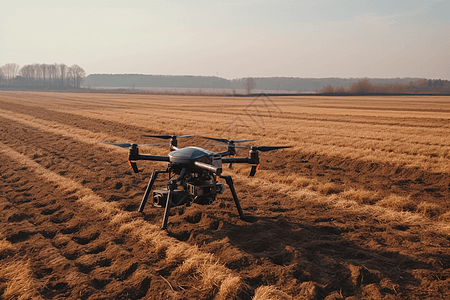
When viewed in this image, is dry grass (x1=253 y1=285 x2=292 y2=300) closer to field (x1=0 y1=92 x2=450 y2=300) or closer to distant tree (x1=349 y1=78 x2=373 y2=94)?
field (x1=0 y1=92 x2=450 y2=300)

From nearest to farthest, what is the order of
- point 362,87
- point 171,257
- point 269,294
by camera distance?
point 269,294 < point 171,257 < point 362,87

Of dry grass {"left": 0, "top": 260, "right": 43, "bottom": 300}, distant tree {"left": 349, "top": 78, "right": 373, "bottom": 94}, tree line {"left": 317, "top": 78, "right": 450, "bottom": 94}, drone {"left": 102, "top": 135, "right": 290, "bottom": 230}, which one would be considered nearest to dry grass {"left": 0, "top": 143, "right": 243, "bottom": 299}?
dry grass {"left": 0, "top": 260, "right": 43, "bottom": 300}

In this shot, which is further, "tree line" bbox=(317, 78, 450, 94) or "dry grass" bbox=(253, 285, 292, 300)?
"tree line" bbox=(317, 78, 450, 94)

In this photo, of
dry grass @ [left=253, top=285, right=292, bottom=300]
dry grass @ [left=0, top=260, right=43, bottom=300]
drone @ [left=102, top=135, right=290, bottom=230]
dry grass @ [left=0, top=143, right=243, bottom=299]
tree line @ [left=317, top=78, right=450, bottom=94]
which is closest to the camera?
dry grass @ [left=253, top=285, right=292, bottom=300]

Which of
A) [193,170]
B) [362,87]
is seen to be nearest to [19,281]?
[193,170]

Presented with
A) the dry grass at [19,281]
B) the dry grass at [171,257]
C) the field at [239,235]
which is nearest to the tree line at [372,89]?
the field at [239,235]

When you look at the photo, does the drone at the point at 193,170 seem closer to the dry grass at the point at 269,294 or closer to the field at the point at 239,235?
the field at the point at 239,235

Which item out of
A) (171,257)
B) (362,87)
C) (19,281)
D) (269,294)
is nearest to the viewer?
(269,294)

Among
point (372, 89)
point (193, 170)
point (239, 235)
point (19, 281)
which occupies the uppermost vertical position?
point (372, 89)

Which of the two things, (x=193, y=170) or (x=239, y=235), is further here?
(x=239, y=235)

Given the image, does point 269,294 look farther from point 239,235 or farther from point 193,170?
point 193,170

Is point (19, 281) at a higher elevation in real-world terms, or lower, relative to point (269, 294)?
lower

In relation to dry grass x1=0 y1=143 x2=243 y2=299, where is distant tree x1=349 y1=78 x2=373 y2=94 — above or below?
above
